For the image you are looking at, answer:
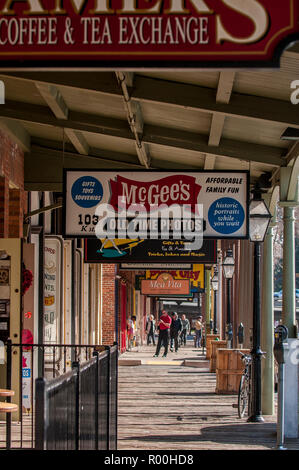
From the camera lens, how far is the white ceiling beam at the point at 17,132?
12.8m

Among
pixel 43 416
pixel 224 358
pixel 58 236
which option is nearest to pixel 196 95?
pixel 43 416

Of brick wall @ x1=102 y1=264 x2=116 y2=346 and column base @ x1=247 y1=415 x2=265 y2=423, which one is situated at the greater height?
brick wall @ x1=102 y1=264 x2=116 y2=346

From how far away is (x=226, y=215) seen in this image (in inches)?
451

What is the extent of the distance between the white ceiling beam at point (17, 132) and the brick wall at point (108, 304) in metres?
13.7

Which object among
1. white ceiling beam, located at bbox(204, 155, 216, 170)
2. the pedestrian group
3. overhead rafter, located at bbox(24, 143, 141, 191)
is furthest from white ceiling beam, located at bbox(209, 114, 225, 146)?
the pedestrian group

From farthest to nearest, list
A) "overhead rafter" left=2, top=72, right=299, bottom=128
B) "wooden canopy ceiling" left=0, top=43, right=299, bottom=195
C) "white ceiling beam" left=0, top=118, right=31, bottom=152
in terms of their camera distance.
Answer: "white ceiling beam" left=0, top=118, right=31, bottom=152, "overhead rafter" left=2, top=72, right=299, bottom=128, "wooden canopy ceiling" left=0, top=43, right=299, bottom=195

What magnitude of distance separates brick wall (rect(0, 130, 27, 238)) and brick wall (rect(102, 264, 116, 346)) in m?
13.3

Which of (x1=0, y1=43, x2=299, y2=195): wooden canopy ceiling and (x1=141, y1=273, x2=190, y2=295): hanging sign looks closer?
(x1=0, y1=43, x2=299, y2=195): wooden canopy ceiling

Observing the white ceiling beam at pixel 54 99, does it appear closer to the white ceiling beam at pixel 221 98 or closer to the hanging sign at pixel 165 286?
the white ceiling beam at pixel 221 98

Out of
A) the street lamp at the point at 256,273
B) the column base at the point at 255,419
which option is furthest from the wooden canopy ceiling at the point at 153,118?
the column base at the point at 255,419

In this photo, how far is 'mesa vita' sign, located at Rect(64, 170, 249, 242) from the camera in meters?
11.4

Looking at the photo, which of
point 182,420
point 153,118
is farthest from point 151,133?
point 182,420

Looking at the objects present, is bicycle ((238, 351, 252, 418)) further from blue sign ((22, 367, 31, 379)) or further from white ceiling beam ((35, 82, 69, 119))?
white ceiling beam ((35, 82, 69, 119))

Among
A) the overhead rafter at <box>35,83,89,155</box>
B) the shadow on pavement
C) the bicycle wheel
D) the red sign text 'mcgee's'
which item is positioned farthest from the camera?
the bicycle wheel
